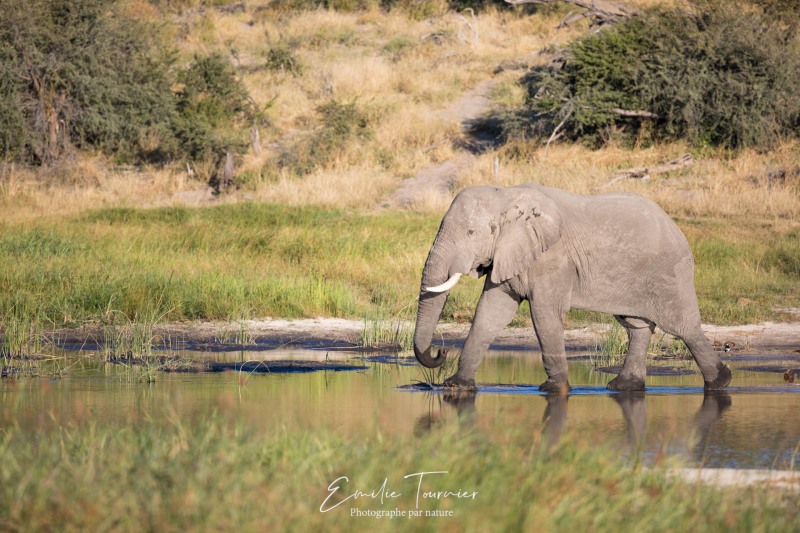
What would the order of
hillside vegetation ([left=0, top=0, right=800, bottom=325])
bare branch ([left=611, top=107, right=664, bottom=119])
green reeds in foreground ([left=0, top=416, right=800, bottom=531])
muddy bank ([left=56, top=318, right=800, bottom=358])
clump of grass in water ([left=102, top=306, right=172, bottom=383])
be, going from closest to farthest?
green reeds in foreground ([left=0, top=416, right=800, bottom=531]) → clump of grass in water ([left=102, top=306, right=172, bottom=383]) → muddy bank ([left=56, top=318, right=800, bottom=358]) → hillside vegetation ([left=0, top=0, right=800, bottom=325]) → bare branch ([left=611, top=107, right=664, bottom=119])

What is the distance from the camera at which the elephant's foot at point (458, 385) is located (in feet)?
30.0

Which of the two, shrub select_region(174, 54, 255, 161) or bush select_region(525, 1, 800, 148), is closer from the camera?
bush select_region(525, 1, 800, 148)

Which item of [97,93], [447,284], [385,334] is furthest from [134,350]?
[97,93]

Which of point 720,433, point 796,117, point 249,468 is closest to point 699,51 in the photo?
point 796,117

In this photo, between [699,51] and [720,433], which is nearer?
[720,433]

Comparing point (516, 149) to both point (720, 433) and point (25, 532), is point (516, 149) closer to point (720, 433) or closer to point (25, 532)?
point (720, 433)

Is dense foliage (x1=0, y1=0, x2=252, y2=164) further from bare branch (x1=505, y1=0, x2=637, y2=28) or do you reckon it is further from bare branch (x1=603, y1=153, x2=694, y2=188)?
bare branch (x1=603, y1=153, x2=694, y2=188)

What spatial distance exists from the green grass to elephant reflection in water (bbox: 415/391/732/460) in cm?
421

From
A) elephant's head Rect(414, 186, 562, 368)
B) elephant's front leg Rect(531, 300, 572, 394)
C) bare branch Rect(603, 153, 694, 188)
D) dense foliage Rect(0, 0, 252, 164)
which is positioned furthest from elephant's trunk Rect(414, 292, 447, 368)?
dense foliage Rect(0, 0, 252, 164)

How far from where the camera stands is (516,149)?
27109 mm

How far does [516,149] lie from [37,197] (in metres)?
10.6

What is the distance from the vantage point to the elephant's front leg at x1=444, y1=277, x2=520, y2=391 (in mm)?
9008

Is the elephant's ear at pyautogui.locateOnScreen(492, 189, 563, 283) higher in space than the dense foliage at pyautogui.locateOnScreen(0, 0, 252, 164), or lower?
higher

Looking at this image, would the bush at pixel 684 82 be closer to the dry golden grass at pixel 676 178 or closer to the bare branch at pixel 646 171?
the dry golden grass at pixel 676 178
